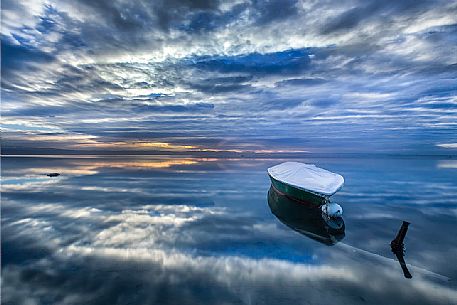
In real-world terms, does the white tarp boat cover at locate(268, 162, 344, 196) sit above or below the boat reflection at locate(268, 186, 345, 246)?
above

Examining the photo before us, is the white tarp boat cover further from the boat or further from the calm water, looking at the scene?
the calm water

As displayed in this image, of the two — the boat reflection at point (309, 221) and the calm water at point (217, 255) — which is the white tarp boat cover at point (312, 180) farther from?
the calm water at point (217, 255)

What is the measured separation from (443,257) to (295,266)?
9807mm

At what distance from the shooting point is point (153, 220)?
79.7 feet

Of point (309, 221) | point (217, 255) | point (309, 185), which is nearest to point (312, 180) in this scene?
point (309, 185)

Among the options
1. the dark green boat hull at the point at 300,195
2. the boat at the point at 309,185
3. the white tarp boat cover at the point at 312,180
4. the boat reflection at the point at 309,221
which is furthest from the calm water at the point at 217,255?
the white tarp boat cover at the point at 312,180

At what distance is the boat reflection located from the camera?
2000 cm

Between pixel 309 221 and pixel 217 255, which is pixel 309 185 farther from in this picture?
pixel 217 255

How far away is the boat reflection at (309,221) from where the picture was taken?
2000 centimetres

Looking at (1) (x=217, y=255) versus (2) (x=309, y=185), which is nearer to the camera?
(1) (x=217, y=255)

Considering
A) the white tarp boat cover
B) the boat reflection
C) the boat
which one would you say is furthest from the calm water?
the white tarp boat cover

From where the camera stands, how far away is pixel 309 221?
23938 millimetres

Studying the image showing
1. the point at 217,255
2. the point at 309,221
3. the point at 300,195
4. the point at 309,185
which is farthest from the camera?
the point at 300,195

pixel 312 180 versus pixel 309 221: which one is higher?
pixel 312 180
